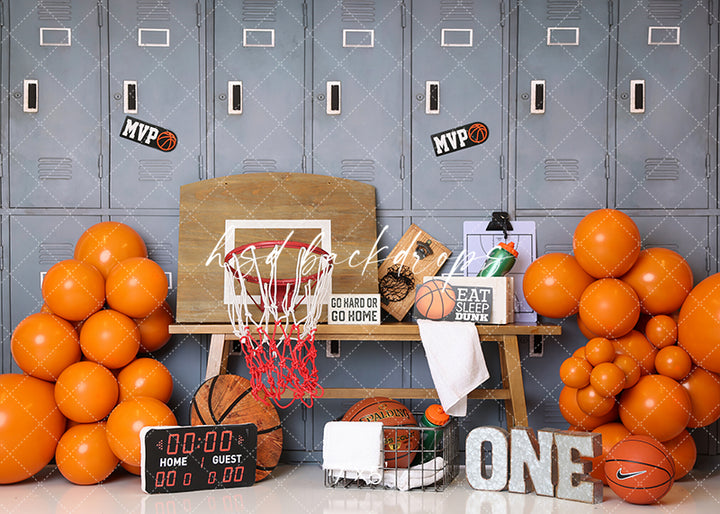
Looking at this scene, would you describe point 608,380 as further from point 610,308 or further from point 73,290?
point 73,290

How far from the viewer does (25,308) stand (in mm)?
3066

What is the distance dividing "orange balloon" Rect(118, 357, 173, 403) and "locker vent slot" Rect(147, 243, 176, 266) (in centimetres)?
57

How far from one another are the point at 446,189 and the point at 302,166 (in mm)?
734

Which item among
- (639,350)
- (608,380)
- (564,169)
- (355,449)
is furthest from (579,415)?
(564,169)

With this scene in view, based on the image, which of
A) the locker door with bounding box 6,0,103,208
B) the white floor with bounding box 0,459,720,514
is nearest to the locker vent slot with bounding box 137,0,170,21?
the locker door with bounding box 6,0,103,208

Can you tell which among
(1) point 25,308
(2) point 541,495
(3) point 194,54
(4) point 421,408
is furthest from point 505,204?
(1) point 25,308

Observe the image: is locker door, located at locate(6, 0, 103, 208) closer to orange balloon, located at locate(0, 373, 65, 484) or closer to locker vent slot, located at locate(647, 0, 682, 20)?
orange balloon, located at locate(0, 373, 65, 484)

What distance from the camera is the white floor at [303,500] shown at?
229 centimetres

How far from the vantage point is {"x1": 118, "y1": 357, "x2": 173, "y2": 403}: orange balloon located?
262cm

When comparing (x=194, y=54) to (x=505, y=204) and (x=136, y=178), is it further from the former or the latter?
(x=505, y=204)

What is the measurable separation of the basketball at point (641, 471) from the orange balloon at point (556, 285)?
62cm

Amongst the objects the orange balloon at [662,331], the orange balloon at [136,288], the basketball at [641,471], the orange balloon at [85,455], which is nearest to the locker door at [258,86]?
the orange balloon at [136,288]

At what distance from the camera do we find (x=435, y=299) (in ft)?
9.16

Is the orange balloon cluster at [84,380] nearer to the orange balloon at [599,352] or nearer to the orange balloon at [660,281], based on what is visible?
the orange balloon at [599,352]
